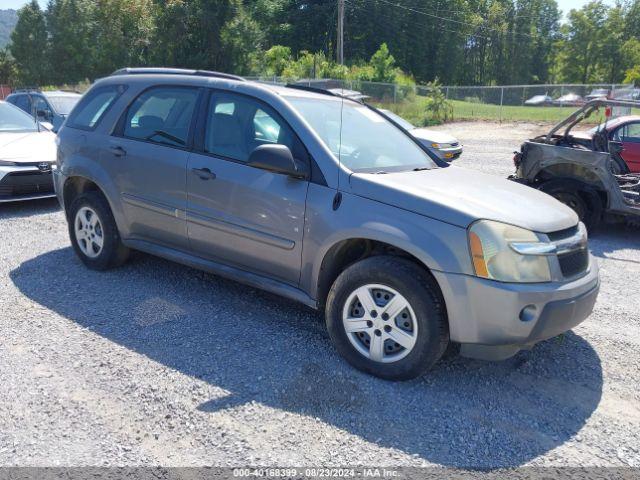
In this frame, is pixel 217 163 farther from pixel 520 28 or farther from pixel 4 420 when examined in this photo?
pixel 520 28

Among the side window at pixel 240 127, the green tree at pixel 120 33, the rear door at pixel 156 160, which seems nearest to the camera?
the side window at pixel 240 127

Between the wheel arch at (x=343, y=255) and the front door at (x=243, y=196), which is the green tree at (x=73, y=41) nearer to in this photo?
the front door at (x=243, y=196)

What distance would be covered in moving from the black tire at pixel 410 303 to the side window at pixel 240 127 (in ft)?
3.67

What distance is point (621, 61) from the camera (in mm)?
69625

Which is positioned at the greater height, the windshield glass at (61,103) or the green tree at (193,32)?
the green tree at (193,32)

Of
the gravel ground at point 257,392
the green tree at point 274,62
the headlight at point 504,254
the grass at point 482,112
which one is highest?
the green tree at point 274,62

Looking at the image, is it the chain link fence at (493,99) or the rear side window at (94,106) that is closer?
the rear side window at (94,106)

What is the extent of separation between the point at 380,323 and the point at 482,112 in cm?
2676

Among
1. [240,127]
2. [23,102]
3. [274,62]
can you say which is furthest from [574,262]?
[274,62]

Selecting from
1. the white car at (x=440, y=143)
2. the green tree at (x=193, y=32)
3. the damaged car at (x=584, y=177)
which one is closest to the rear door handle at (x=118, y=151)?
the damaged car at (x=584, y=177)

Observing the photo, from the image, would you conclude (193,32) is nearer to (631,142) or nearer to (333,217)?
(631,142)

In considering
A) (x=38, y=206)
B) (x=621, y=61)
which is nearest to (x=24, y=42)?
(x=38, y=206)

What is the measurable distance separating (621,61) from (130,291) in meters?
78.6

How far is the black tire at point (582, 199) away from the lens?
23.6 feet
